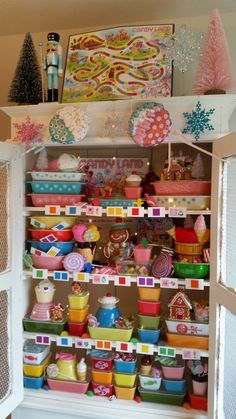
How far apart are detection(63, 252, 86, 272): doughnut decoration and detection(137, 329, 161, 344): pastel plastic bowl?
357mm

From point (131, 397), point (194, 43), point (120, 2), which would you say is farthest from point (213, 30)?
point (131, 397)

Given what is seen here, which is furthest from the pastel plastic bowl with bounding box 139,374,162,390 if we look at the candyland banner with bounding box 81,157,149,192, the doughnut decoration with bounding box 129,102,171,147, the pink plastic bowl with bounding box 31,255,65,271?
the doughnut decoration with bounding box 129,102,171,147

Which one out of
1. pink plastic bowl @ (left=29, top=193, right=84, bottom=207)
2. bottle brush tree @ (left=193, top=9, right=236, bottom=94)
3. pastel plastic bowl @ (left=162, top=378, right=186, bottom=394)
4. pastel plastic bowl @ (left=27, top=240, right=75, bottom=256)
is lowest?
pastel plastic bowl @ (left=162, top=378, right=186, bottom=394)

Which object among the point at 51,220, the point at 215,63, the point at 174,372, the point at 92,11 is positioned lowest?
the point at 174,372

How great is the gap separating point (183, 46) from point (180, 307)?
1017 millimetres

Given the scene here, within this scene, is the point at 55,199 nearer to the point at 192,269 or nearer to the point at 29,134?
the point at 29,134

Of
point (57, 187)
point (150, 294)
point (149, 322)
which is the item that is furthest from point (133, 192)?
point (149, 322)

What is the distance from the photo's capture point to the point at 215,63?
129 cm

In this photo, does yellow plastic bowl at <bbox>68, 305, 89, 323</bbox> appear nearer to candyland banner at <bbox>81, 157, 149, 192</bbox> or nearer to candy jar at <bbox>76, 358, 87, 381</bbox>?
candy jar at <bbox>76, 358, 87, 381</bbox>

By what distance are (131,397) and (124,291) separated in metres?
0.45

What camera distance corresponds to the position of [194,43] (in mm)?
1326

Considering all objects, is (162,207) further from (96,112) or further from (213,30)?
(213,30)

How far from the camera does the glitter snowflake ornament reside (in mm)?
1318

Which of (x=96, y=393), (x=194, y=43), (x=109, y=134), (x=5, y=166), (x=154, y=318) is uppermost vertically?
(x=194, y=43)
